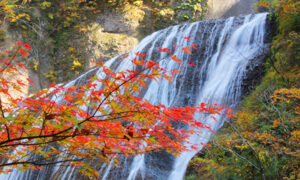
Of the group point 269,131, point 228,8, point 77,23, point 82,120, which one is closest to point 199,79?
point 269,131

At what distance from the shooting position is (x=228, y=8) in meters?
16.6

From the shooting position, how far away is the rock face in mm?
16078

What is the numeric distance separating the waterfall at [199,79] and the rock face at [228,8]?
8.43 metres

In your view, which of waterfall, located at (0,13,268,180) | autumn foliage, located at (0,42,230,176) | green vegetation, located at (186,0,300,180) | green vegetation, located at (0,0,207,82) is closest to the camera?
autumn foliage, located at (0,42,230,176)

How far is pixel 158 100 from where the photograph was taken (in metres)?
6.74

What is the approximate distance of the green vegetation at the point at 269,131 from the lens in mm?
2846

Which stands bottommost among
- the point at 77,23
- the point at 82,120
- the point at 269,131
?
the point at 269,131

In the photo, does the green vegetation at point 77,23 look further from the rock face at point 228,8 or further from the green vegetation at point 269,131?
the green vegetation at point 269,131

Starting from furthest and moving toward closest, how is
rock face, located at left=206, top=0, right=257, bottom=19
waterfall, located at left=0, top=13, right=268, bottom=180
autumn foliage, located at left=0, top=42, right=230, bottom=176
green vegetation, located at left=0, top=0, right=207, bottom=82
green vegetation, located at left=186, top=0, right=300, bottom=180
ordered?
rock face, located at left=206, top=0, right=257, bottom=19, green vegetation, located at left=0, top=0, right=207, bottom=82, waterfall, located at left=0, top=13, right=268, bottom=180, green vegetation, located at left=186, top=0, right=300, bottom=180, autumn foliage, located at left=0, top=42, right=230, bottom=176

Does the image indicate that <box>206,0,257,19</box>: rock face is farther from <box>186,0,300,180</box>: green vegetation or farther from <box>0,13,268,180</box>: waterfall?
<box>186,0,300,180</box>: green vegetation

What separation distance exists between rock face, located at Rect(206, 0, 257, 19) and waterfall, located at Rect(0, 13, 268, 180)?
843 centimetres

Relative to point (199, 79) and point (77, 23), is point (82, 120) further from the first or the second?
point (77, 23)

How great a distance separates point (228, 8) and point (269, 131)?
1519 centimetres

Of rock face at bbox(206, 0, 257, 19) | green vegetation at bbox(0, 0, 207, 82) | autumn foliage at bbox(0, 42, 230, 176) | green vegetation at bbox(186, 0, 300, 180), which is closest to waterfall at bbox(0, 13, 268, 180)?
green vegetation at bbox(186, 0, 300, 180)
